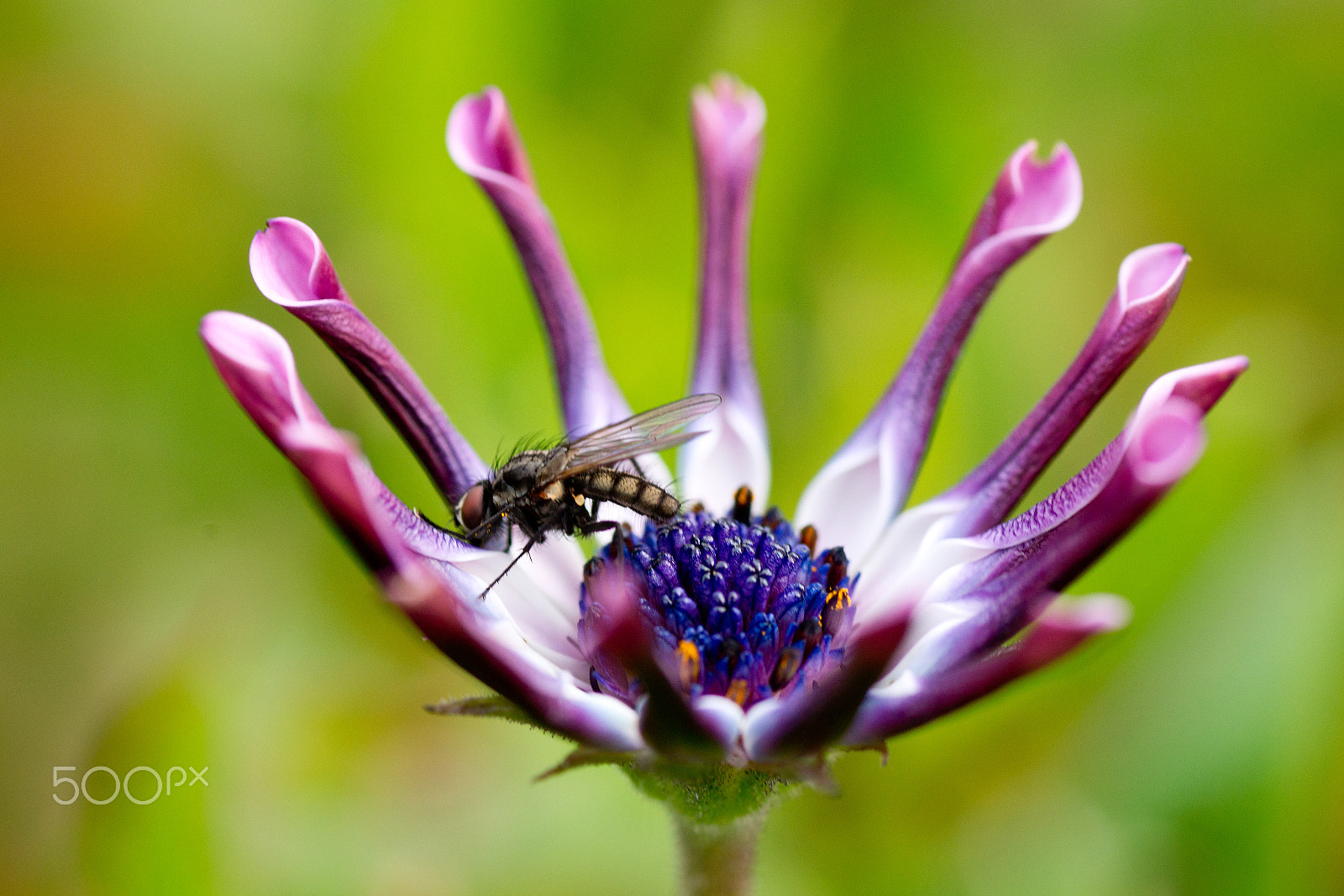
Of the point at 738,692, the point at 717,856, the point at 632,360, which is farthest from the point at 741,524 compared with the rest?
the point at 632,360

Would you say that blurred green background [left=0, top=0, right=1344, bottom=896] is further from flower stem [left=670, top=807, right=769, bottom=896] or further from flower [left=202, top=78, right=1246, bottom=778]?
flower stem [left=670, top=807, right=769, bottom=896]

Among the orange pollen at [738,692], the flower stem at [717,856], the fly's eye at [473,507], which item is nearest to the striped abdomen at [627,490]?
the fly's eye at [473,507]

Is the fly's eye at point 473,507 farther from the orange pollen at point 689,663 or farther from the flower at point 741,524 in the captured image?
the orange pollen at point 689,663

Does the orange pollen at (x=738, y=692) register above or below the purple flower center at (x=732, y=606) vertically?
below

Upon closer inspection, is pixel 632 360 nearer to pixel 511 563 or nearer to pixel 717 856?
pixel 511 563

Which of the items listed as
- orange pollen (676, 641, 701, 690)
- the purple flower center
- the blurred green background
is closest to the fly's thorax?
the purple flower center
